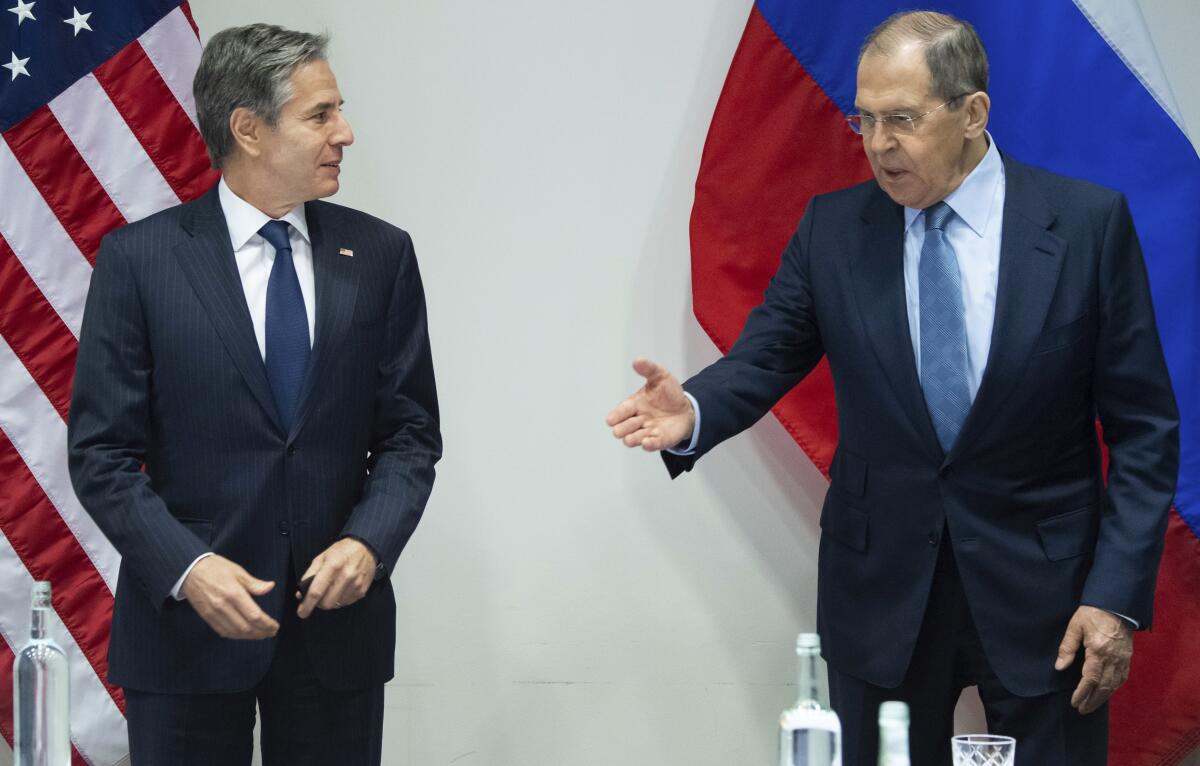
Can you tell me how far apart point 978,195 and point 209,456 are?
4.17 ft

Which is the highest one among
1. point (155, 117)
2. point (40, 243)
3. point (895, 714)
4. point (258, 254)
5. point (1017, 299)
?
point (155, 117)

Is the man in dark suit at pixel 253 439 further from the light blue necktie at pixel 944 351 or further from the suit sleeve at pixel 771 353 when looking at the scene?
the light blue necktie at pixel 944 351

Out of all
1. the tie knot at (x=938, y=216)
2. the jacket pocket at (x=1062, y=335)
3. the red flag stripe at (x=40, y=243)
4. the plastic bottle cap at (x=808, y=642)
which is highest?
the red flag stripe at (x=40, y=243)

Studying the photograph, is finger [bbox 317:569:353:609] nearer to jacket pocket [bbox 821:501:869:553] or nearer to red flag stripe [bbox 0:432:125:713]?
jacket pocket [bbox 821:501:869:553]

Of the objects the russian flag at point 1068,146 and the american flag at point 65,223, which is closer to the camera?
the russian flag at point 1068,146

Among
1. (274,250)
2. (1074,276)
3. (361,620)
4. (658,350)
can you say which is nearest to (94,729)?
(361,620)

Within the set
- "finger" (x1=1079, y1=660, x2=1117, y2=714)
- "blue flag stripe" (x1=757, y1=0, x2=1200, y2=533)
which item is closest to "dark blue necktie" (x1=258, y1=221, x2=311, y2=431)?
"finger" (x1=1079, y1=660, x2=1117, y2=714)

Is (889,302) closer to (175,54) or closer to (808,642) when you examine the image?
(808,642)

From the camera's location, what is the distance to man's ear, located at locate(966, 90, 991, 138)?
2.16 m

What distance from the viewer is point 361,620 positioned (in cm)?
215

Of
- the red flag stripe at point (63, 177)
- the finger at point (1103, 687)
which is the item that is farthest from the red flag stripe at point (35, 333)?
the finger at point (1103, 687)

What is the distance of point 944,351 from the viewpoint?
2092 millimetres

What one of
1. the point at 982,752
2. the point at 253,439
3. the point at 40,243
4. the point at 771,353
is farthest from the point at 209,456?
the point at 982,752

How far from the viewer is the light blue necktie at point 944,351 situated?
209 cm
